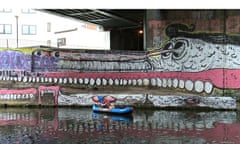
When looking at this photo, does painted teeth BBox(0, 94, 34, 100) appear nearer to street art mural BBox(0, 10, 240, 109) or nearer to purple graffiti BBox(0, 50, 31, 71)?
street art mural BBox(0, 10, 240, 109)

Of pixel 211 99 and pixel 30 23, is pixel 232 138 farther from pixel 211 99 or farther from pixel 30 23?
pixel 30 23

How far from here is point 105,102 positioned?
33.0 m

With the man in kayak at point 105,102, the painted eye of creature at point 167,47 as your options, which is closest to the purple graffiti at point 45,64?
the man in kayak at point 105,102

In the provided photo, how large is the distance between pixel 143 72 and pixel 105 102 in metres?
4.70

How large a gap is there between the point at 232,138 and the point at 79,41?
5004 cm

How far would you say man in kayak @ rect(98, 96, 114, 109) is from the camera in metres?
31.8

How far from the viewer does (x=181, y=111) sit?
1309 inches

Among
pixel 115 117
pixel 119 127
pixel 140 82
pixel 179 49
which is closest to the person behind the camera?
pixel 119 127

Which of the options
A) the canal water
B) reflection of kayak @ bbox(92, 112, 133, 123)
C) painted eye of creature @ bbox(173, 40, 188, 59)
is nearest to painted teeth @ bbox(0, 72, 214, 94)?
painted eye of creature @ bbox(173, 40, 188, 59)

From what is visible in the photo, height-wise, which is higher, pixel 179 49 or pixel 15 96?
pixel 179 49

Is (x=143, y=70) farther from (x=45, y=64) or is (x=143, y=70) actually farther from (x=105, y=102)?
(x=45, y=64)

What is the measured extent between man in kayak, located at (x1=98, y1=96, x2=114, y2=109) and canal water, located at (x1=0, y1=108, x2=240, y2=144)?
1186 mm

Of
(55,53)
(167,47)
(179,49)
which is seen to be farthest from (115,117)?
(55,53)
